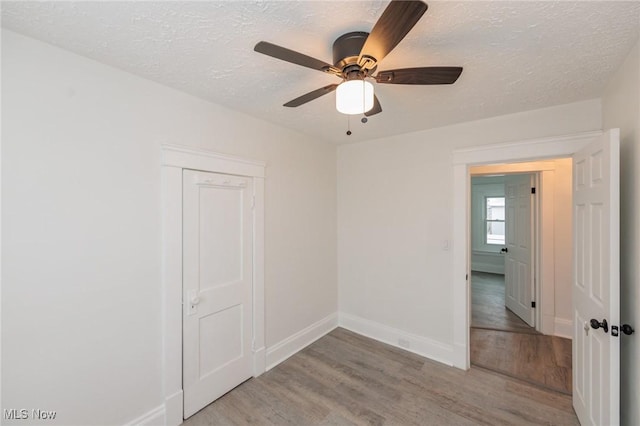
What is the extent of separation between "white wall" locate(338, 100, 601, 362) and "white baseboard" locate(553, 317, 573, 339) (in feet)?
5.68

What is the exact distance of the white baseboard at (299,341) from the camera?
9.09 ft

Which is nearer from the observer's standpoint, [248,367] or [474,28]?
[474,28]

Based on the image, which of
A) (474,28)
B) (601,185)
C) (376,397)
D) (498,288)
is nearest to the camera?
(474,28)

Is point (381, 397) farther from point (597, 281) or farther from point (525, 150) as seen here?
point (525, 150)

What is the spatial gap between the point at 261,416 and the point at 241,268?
1172 mm

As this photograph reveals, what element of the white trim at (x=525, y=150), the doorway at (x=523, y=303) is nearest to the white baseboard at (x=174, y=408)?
the doorway at (x=523, y=303)

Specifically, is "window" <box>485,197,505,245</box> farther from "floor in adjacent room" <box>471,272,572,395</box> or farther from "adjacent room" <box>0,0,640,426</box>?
"adjacent room" <box>0,0,640,426</box>

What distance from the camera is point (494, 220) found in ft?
22.9

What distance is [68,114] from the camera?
1.54m

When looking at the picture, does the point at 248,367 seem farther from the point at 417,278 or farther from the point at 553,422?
the point at 553,422

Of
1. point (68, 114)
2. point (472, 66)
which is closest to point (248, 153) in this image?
point (68, 114)

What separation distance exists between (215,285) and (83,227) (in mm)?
1007

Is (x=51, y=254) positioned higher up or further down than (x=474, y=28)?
further down

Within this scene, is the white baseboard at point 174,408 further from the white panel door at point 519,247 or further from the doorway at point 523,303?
the white panel door at point 519,247
